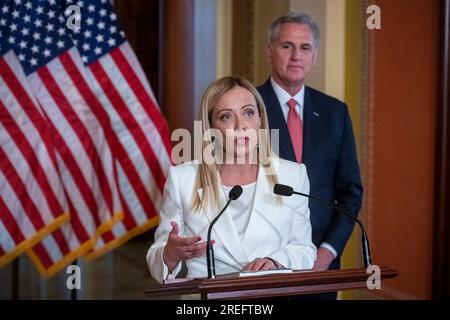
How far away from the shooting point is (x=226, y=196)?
2061 mm

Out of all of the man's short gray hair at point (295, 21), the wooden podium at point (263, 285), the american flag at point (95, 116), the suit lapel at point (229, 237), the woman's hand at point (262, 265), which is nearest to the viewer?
the wooden podium at point (263, 285)

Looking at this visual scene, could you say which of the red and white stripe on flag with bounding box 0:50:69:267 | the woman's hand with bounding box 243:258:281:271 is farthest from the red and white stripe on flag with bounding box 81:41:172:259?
the woman's hand with bounding box 243:258:281:271

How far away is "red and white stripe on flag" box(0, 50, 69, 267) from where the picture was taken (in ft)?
10.8

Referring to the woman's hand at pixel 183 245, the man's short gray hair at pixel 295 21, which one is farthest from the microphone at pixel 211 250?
the man's short gray hair at pixel 295 21

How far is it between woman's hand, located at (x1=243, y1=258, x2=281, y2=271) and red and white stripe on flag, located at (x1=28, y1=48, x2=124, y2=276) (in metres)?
1.56

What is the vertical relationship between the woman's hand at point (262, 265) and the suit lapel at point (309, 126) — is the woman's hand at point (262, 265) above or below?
below

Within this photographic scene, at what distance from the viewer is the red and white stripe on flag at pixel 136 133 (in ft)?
11.0

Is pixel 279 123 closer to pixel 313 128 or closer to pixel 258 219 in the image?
pixel 313 128

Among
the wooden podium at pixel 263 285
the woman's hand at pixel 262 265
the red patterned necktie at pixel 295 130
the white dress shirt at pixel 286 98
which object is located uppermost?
the white dress shirt at pixel 286 98

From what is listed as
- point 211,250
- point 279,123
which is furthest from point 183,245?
point 279,123

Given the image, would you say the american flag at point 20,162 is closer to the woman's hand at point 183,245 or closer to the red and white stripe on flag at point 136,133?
the red and white stripe on flag at point 136,133

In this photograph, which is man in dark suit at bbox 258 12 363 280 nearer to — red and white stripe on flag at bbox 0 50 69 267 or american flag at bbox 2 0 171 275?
american flag at bbox 2 0 171 275

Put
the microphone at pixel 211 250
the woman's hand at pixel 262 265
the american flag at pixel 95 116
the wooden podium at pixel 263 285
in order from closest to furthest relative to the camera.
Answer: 1. the wooden podium at pixel 263 285
2. the microphone at pixel 211 250
3. the woman's hand at pixel 262 265
4. the american flag at pixel 95 116
